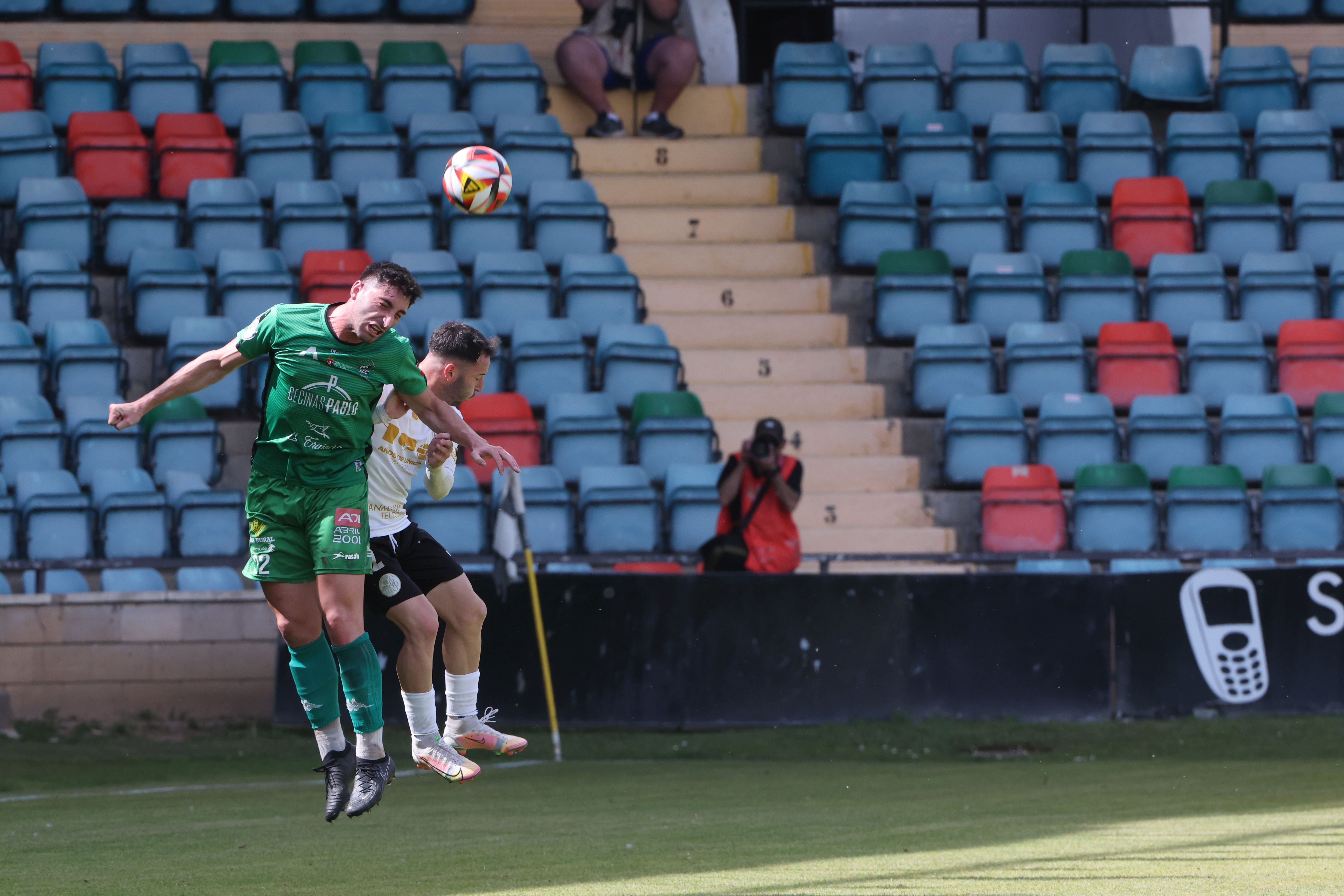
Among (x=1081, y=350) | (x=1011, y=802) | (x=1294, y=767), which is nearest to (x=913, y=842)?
(x=1011, y=802)

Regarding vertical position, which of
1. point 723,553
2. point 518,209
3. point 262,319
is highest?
point 518,209

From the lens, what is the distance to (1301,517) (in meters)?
13.4

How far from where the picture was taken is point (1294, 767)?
10414 mm

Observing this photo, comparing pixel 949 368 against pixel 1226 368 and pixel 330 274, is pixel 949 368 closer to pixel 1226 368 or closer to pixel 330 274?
pixel 1226 368

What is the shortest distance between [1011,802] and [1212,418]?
23.5 feet

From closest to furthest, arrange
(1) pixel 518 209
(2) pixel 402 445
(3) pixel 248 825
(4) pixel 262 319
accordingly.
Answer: (4) pixel 262 319
(2) pixel 402 445
(3) pixel 248 825
(1) pixel 518 209

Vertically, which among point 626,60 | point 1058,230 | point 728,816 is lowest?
point 728,816

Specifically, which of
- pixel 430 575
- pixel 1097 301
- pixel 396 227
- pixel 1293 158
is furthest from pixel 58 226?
pixel 1293 158

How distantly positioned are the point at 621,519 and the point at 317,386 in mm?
6876

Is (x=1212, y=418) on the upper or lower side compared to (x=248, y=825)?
upper

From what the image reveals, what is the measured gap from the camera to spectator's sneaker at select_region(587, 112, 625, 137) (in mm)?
17641

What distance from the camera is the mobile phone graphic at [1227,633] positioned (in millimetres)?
11664

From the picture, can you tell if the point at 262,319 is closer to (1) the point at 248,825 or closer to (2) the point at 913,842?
(1) the point at 248,825

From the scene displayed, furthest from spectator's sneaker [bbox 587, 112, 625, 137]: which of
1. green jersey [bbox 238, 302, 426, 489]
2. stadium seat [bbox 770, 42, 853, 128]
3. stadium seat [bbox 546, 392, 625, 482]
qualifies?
green jersey [bbox 238, 302, 426, 489]
